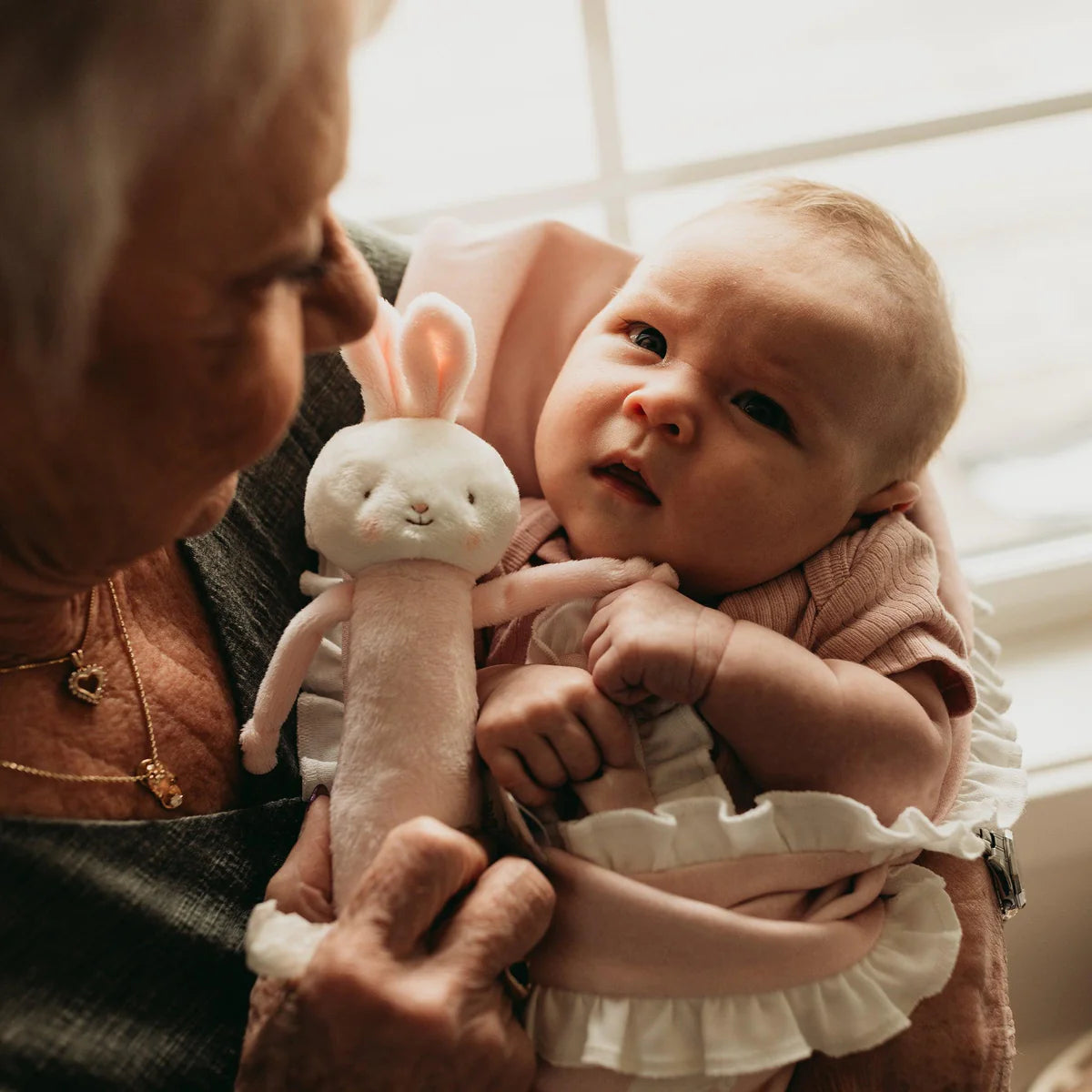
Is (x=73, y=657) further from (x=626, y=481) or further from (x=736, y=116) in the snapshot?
(x=736, y=116)

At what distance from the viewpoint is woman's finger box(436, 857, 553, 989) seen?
34.1 inches

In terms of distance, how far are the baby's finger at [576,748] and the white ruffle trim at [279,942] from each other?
23 centimetres

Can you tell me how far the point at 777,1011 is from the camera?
95cm

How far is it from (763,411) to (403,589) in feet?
1.34

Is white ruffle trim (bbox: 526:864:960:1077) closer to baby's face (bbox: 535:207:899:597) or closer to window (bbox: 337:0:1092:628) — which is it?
baby's face (bbox: 535:207:899:597)

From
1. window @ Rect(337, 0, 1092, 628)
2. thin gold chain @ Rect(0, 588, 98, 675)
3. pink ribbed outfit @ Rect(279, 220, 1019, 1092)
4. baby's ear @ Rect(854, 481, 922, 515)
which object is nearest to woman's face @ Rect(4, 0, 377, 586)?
thin gold chain @ Rect(0, 588, 98, 675)

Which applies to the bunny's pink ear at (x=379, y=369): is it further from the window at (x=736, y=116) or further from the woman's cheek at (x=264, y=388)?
the window at (x=736, y=116)

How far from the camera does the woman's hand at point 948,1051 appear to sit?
3.38 feet

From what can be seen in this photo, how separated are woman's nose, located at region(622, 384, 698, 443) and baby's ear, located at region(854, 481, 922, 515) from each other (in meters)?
0.24

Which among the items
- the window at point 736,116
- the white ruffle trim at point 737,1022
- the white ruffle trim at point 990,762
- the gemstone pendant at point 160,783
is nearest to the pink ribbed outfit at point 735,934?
the white ruffle trim at point 737,1022

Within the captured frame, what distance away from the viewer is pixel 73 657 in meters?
0.96

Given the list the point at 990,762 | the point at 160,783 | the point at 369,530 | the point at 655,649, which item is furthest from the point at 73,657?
the point at 990,762

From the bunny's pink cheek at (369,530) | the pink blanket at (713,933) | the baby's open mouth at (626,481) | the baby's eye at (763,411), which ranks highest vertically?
the bunny's pink cheek at (369,530)

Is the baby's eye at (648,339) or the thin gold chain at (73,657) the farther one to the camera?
the baby's eye at (648,339)
